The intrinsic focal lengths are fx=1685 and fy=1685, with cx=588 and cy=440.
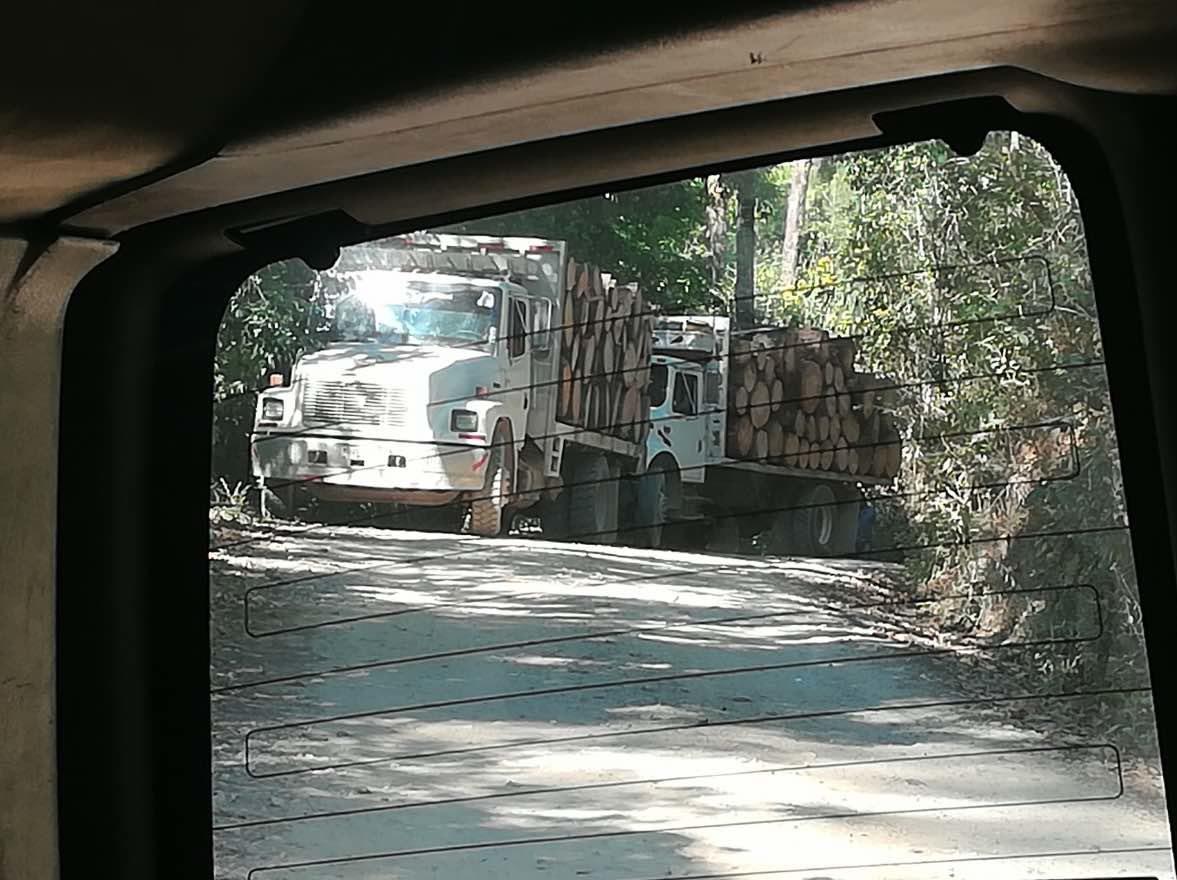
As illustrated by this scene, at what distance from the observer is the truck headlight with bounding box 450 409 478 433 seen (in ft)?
7.78

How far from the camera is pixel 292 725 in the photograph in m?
2.29

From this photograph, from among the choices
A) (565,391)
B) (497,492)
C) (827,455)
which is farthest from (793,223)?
(497,492)

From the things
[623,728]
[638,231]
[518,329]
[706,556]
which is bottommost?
[623,728]

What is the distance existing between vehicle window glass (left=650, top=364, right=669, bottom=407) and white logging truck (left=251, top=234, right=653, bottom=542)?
0.04 feet

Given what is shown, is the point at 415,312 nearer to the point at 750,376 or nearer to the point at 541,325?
the point at 541,325

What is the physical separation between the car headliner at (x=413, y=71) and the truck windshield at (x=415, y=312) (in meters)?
0.25

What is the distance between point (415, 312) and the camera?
2.52m

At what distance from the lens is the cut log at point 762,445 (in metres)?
2.28

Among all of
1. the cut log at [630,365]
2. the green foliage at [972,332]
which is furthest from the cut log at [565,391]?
the green foliage at [972,332]

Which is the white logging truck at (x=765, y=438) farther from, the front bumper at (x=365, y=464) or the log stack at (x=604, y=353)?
the front bumper at (x=365, y=464)

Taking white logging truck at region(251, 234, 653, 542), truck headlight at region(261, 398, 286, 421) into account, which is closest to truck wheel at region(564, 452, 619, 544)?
white logging truck at region(251, 234, 653, 542)

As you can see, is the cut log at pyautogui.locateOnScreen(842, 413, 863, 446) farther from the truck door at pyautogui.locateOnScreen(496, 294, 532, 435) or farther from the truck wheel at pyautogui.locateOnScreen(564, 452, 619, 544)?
the truck door at pyautogui.locateOnScreen(496, 294, 532, 435)

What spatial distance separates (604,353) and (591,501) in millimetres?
208

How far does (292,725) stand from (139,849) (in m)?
0.28
